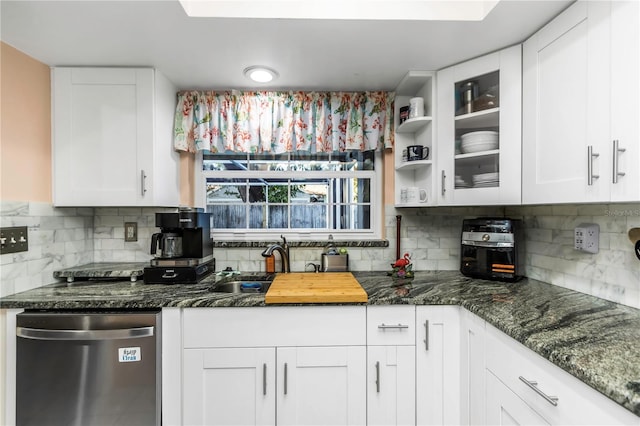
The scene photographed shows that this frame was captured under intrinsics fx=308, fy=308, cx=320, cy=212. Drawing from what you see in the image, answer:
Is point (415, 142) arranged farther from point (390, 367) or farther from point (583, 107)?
point (390, 367)

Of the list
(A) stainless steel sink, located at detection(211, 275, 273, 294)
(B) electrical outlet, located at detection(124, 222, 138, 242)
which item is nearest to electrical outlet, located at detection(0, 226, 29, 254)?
(B) electrical outlet, located at detection(124, 222, 138, 242)

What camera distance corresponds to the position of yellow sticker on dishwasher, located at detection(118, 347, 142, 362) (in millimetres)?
1394

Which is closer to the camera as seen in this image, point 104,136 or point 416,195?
point 104,136

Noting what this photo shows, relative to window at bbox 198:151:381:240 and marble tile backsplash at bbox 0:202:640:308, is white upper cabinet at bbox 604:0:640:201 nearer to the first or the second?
marble tile backsplash at bbox 0:202:640:308

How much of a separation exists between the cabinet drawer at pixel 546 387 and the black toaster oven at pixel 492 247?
2.08 ft

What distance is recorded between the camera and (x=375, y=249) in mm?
2168

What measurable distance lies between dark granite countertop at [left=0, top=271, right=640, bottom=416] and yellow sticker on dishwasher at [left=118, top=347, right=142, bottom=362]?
187mm

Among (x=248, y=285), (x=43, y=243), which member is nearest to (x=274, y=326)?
(x=248, y=285)

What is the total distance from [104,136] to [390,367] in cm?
201

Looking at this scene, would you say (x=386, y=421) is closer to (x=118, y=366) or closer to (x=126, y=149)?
(x=118, y=366)

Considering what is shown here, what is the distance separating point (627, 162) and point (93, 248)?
2.80m

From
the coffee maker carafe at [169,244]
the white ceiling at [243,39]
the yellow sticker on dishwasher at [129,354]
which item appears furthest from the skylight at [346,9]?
the yellow sticker on dishwasher at [129,354]

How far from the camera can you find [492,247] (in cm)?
179

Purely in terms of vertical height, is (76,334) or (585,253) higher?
(585,253)
